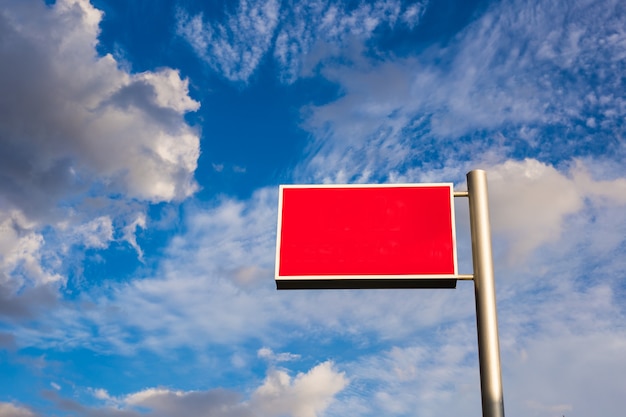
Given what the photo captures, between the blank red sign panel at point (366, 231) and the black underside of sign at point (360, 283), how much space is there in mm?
99

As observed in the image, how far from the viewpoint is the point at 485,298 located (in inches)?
311

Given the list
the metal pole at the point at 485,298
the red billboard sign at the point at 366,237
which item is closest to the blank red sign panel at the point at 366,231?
the red billboard sign at the point at 366,237

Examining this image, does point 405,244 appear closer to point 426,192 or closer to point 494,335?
point 426,192

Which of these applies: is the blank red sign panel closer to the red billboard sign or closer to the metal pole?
the red billboard sign

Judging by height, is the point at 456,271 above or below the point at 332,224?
below

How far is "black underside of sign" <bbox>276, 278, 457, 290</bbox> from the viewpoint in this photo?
829 cm

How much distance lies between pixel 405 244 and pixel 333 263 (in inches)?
40.3

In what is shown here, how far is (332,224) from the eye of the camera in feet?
28.5

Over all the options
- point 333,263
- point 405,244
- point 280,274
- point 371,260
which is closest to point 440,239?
point 405,244

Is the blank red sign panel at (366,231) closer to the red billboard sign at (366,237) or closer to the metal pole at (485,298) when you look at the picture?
the red billboard sign at (366,237)

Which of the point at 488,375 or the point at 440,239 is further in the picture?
the point at 440,239

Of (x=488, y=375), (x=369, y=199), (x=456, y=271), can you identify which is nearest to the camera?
(x=488, y=375)

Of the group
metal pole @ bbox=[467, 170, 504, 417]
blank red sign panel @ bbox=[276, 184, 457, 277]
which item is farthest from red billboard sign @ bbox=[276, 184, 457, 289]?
metal pole @ bbox=[467, 170, 504, 417]

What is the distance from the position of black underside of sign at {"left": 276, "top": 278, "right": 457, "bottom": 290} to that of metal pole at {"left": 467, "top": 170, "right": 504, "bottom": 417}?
0.44 m
